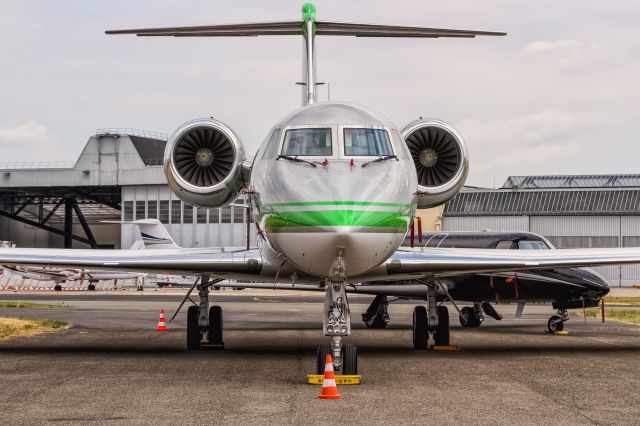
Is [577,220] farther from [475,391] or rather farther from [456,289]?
[475,391]

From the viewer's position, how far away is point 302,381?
1310cm

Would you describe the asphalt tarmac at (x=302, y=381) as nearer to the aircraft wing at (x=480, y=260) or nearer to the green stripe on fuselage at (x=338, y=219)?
the aircraft wing at (x=480, y=260)

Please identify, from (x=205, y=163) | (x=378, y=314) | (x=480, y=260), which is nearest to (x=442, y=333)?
(x=480, y=260)

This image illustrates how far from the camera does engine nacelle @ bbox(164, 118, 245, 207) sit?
17.1 metres

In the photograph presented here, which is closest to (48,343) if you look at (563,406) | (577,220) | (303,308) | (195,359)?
(195,359)

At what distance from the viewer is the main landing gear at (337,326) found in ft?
42.2

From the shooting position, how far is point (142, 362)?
51.8 feet

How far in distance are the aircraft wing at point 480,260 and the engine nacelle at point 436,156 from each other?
1141mm

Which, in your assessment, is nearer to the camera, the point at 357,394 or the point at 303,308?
the point at 357,394

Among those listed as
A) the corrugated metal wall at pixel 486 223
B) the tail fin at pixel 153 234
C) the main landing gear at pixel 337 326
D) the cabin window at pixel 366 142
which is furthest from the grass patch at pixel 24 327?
the corrugated metal wall at pixel 486 223

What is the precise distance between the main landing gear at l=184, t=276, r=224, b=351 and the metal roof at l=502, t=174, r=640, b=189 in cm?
5678

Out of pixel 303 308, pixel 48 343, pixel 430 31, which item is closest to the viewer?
pixel 430 31

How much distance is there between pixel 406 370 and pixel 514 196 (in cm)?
5665

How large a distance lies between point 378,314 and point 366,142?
13.3 metres
